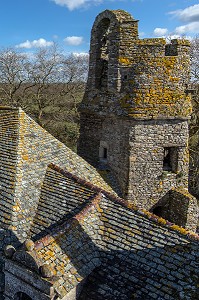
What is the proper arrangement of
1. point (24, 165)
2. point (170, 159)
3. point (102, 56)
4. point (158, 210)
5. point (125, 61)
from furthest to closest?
1. point (102, 56)
2. point (158, 210)
3. point (170, 159)
4. point (125, 61)
5. point (24, 165)

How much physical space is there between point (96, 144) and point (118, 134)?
65.2 inches

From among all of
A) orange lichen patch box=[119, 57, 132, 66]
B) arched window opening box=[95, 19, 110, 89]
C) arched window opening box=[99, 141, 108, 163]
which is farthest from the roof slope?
orange lichen patch box=[119, 57, 132, 66]

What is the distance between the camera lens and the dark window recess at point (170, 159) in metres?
11.1

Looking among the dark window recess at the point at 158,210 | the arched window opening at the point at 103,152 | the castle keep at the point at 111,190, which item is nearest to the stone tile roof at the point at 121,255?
the castle keep at the point at 111,190

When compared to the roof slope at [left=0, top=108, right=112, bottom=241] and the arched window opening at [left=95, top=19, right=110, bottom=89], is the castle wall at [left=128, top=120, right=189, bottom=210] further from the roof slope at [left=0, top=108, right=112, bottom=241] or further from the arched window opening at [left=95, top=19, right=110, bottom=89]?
the arched window opening at [left=95, top=19, right=110, bottom=89]

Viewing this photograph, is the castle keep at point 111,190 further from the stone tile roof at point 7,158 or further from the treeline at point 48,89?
the treeline at point 48,89

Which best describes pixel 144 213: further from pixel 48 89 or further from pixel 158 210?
pixel 48 89

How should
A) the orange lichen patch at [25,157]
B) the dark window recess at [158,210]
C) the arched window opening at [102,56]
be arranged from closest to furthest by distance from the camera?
1. the orange lichen patch at [25,157]
2. the dark window recess at [158,210]
3. the arched window opening at [102,56]

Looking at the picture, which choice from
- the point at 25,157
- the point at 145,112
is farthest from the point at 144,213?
the point at 25,157

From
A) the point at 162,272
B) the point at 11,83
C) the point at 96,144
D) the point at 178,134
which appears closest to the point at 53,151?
the point at 96,144

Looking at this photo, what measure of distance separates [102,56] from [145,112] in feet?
11.5

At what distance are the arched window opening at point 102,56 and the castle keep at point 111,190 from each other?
0.04 m

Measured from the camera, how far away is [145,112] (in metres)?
10.2

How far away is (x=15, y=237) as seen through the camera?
303 inches
